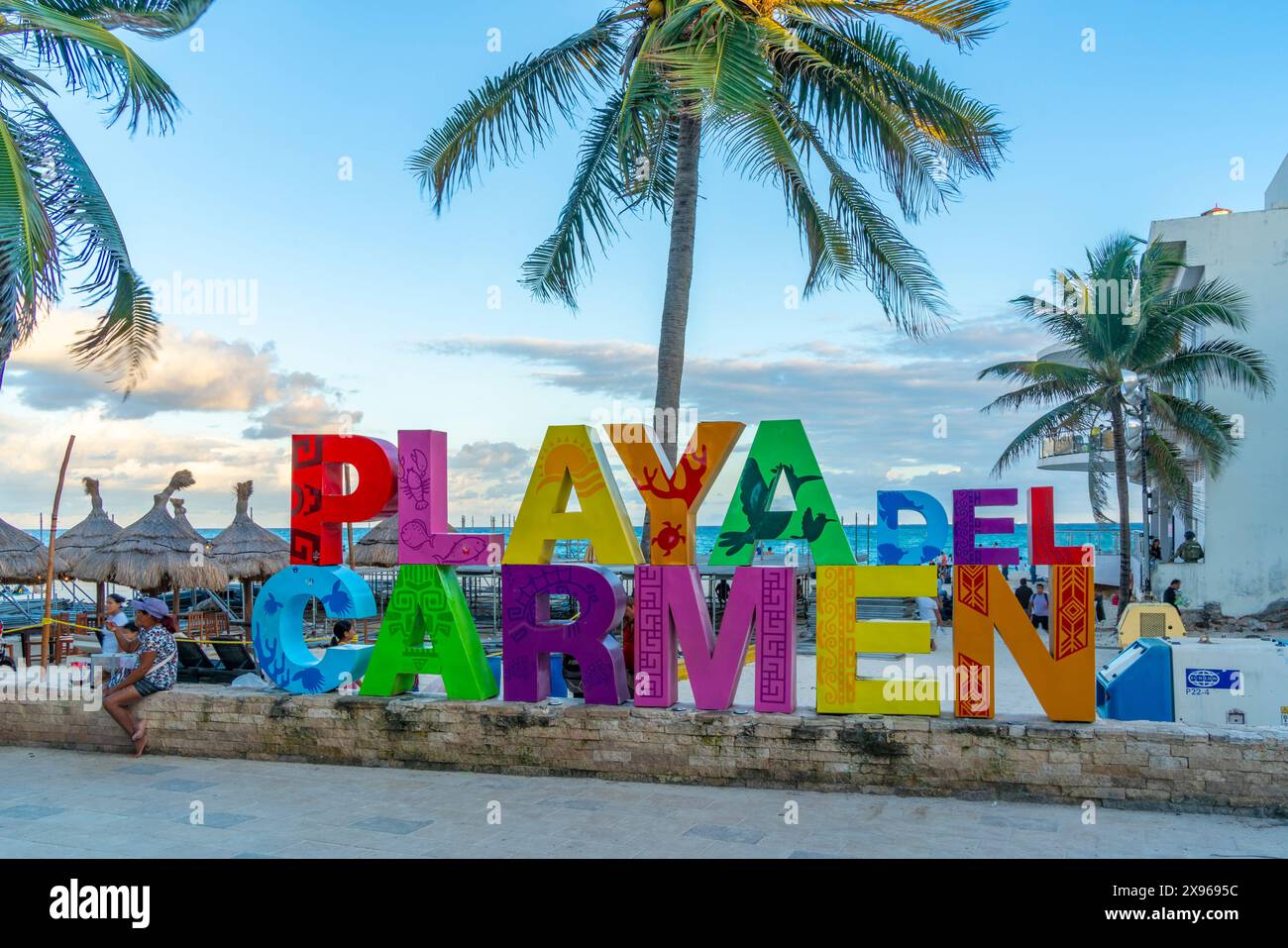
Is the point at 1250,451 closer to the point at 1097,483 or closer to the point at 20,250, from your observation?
A: the point at 1097,483

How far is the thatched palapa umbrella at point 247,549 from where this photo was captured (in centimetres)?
2105

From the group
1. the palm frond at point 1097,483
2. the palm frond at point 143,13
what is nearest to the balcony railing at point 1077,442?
the palm frond at point 1097,483

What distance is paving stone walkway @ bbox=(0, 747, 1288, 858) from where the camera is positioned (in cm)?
726

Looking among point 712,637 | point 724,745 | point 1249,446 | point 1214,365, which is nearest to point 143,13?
point 712,637

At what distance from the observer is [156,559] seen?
19.3 meters

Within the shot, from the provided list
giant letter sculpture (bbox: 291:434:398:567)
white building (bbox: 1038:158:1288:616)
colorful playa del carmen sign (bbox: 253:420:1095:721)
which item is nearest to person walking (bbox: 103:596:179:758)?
colorful playa del carmen sign (bbox: 253:420:1095:721)

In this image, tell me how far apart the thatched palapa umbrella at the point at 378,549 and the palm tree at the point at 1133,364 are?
15350 millimetres

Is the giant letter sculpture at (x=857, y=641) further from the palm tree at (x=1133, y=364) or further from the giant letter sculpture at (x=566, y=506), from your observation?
the palm tree at (x=1133, y=364)

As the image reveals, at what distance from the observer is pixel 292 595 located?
10414 millimetres

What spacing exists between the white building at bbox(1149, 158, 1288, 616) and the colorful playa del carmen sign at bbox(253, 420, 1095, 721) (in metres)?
20.7

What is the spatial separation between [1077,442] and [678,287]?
894 inches

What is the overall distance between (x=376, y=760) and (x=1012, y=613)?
6000 millimetres

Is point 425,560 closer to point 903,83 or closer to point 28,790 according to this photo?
point 28,790

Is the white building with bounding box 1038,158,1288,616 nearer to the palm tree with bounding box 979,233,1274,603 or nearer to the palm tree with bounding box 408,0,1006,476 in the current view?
the palm tree with bounding box 979,233,1274,603
